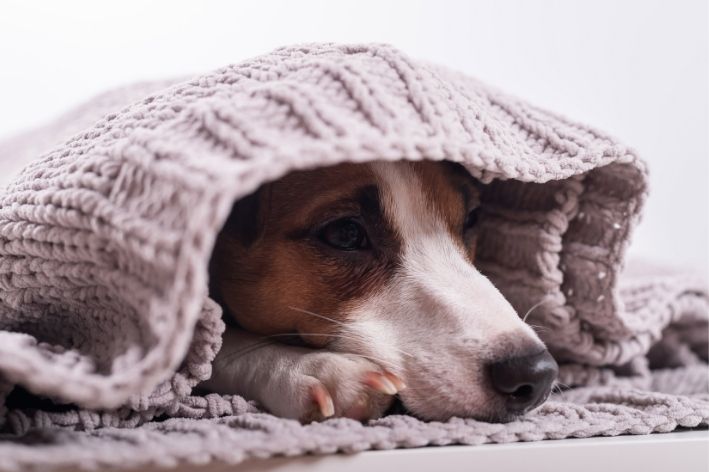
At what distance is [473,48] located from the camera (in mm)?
2285

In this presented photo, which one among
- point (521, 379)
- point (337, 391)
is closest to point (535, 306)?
point (521, 379)

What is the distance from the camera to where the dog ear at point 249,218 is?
3.75 feet

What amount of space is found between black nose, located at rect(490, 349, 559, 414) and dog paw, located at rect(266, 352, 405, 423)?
0.13 metres

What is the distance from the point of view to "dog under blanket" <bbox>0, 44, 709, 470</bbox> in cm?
65

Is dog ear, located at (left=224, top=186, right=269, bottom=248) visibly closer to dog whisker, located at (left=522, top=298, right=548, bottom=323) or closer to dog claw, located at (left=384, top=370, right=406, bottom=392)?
dog claw, located at (left=384, top=370, right=406, bottom=392)

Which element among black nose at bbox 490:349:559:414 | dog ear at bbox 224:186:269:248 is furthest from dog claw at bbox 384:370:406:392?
dog ear at bbox 224:186:269:248

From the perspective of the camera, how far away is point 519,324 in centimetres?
95

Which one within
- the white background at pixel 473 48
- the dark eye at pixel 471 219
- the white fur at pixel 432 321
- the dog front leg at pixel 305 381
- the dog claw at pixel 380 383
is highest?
the white background at pixel 473 48

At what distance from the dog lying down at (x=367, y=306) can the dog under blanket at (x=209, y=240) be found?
64 mm

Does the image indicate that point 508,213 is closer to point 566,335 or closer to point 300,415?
point 566,335

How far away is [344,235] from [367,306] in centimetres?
13

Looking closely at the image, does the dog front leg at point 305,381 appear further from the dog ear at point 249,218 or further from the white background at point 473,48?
the white background at point 473,48

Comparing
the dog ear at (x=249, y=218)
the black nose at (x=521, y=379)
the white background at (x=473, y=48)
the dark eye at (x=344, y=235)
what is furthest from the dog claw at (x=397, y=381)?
the white background at (x=473, y=48)

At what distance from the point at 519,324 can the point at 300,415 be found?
1.06 feet
